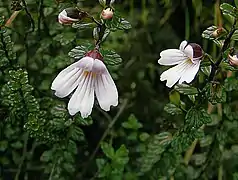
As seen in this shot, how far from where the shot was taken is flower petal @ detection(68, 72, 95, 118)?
3.59ft

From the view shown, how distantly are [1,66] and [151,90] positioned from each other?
0.62m

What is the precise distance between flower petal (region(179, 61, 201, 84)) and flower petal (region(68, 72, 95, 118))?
0.57ft

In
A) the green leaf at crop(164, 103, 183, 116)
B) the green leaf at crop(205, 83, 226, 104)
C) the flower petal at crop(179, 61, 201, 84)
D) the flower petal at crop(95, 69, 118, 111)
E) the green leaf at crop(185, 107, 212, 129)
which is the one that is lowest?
the green leaf at crop(164, 103, 183, 116)

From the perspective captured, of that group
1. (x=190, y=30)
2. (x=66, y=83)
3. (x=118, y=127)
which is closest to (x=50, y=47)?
(x=118, y=127)

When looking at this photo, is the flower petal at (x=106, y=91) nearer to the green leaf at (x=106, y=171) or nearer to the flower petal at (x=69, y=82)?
the flower petal at (x=69, y=82)

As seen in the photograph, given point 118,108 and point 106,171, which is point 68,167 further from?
point 118,108

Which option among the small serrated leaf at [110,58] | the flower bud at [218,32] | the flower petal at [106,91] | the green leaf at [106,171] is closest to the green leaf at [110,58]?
the small serrated leaf at [110,58]

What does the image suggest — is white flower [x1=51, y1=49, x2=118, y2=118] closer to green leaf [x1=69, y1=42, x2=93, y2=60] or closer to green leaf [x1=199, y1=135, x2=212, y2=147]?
green leaf [x1=69, y1=42, x2=93, y2=60]

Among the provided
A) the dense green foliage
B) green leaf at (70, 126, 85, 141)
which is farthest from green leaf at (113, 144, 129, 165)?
green leaf at (70, 126, 85, 141)

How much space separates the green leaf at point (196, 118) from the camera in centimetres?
121

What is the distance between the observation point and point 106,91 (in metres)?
1.09

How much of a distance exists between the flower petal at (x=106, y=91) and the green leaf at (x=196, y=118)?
21 cm

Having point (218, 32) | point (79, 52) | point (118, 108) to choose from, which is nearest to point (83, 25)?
point (79, 52)

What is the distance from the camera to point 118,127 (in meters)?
1.71
